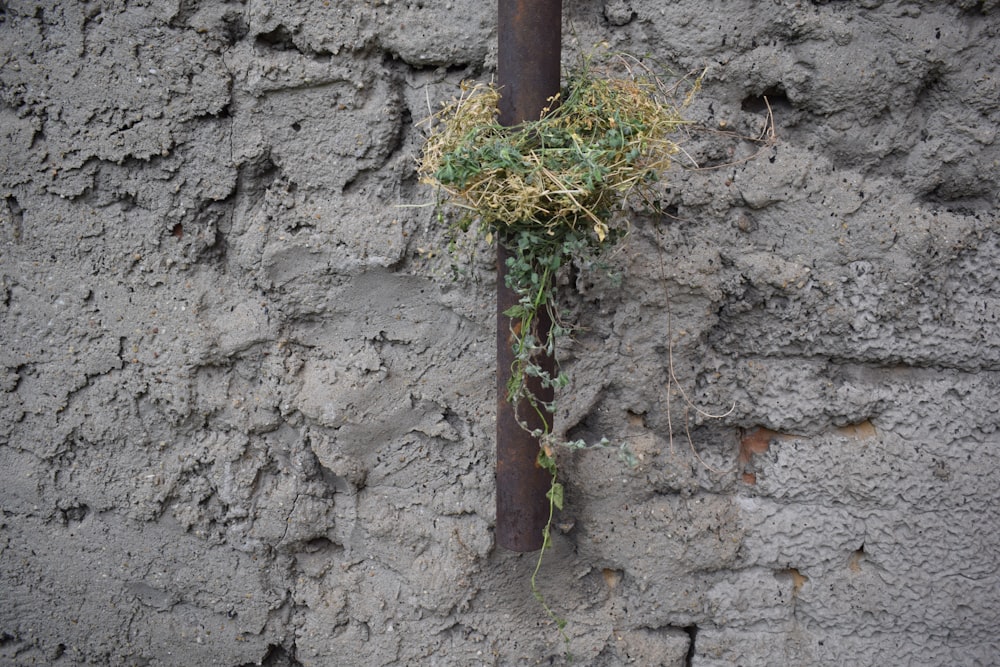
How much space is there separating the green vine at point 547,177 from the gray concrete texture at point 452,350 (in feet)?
0.47

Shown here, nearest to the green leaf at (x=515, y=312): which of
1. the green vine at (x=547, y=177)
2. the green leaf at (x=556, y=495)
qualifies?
the green vine at (x=547, y=177)

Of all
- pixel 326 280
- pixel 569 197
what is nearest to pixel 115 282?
pixel 326 280

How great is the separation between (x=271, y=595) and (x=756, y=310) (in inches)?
45.5

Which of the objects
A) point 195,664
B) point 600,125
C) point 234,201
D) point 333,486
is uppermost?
point 600,125

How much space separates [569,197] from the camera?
1169mm

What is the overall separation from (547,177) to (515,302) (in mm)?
250

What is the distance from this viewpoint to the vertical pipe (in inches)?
49.7

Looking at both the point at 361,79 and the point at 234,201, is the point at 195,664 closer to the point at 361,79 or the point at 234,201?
the point at 234,201

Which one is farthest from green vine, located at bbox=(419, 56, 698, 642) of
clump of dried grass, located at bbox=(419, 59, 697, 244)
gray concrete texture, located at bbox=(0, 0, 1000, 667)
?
gray concrete texture, located at bbox=(0, 0, 1000, 667)

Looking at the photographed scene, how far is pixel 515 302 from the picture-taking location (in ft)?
4.46

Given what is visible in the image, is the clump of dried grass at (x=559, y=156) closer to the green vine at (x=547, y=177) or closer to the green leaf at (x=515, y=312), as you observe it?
the green vine at (x=547, y=177)

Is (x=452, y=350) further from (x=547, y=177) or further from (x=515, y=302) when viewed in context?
(x=547, y=177)

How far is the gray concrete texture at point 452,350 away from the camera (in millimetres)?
1465

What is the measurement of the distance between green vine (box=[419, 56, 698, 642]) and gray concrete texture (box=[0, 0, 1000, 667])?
143mm
